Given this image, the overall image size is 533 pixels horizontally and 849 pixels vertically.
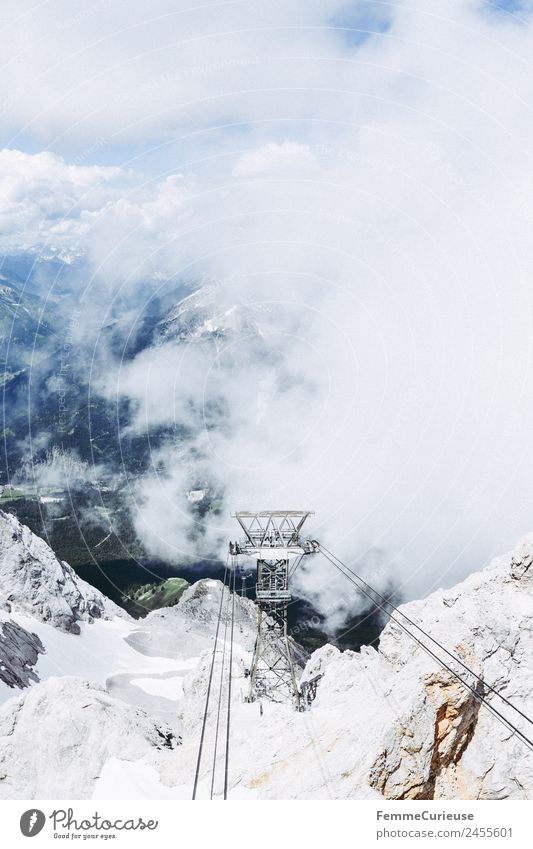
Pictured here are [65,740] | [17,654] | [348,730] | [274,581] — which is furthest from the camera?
[17,654]

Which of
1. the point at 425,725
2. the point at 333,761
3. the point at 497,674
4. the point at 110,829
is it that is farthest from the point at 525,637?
the point at 110,829

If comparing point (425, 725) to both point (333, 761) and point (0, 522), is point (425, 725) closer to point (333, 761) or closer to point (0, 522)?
point (333, 761)

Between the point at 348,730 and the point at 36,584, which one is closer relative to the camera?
Answer: the point at 348,730

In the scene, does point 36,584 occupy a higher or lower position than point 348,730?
higher

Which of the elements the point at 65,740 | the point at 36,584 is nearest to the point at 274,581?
the point at 65,740

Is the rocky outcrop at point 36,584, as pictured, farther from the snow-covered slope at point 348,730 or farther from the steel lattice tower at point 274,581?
the steel lattice tower at point 274,581

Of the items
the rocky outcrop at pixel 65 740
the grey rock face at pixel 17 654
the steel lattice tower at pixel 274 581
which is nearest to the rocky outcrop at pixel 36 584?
the grey rock face at pixel 17 654

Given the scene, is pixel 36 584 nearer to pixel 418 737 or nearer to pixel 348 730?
pixel 348 730
